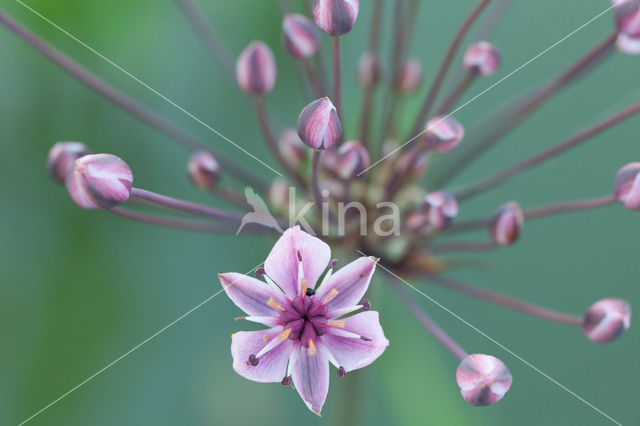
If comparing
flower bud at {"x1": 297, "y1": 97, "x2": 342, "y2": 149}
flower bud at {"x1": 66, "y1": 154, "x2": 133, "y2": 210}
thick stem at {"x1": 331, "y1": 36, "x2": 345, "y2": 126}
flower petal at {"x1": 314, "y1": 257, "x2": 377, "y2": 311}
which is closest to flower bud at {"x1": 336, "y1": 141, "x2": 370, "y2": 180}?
thick stem at {"x1": 331, "y1": 36, "x2": 345, "y2": 126}

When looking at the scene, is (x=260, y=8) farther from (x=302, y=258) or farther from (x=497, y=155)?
(x=302, y=258)

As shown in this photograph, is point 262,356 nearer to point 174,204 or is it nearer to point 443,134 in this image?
point 174,204

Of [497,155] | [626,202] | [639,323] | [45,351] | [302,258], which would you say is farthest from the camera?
[497,155]

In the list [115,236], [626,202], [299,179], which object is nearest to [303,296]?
[299,179]

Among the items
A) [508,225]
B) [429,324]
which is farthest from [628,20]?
[429,324]

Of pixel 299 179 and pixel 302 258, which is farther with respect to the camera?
pixel 299 179

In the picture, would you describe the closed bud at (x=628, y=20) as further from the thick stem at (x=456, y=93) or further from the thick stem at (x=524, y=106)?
the thick stem at (x=456, y=93)
